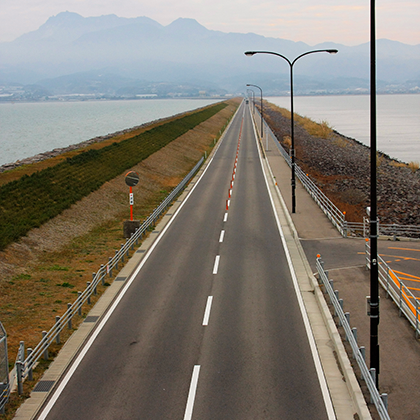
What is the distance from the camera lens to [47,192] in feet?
110

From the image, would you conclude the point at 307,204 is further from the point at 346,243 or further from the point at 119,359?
the point at 119,359

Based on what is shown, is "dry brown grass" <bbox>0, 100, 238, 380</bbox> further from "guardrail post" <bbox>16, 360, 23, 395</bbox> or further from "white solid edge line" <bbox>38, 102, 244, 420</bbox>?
"guardrail post" <bbox>16, 360, 23, 395</bbox>

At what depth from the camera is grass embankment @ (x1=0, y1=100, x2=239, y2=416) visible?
16578 millimetres

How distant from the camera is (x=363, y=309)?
658 inches

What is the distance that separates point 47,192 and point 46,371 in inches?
868

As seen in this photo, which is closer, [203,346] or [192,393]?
[192,393]

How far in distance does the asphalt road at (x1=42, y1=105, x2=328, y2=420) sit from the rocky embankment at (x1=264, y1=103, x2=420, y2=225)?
1743 cm

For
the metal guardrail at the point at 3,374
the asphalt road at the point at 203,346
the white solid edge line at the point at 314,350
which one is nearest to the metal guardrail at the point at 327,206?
the asphalt road at the point at 203,346

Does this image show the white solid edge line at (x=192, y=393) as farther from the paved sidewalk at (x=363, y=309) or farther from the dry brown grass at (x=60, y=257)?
the dry brown grass at (x=60, y=257)

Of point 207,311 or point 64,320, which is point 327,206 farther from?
point 64,320

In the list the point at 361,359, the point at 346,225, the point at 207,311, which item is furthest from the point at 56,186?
the point at 361,359

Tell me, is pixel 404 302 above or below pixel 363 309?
above

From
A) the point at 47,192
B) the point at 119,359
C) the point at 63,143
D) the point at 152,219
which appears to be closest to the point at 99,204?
the point at 47,192

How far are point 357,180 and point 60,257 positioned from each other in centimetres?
3873
